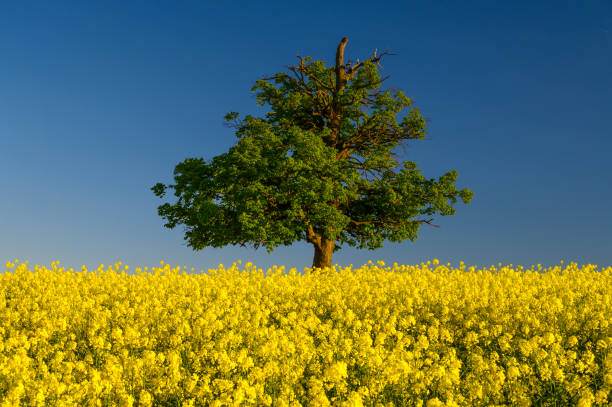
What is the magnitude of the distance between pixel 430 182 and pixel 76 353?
1768cm

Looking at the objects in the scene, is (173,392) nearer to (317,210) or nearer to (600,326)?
(600,326)

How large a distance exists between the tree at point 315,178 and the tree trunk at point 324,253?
0.05 metres

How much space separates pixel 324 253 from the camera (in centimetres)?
2436

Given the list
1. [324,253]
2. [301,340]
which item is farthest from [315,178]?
[301,340]

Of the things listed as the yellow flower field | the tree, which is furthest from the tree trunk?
the yellow flower field

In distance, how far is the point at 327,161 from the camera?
21719 millimetres

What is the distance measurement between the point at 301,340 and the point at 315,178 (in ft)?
42.5

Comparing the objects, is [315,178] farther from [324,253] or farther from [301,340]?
[301,340]

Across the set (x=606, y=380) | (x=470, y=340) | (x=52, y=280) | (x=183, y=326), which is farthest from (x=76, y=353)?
(x=606, y=380)

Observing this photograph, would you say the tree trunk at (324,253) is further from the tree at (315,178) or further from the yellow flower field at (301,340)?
the yellow flower field at (301,340)

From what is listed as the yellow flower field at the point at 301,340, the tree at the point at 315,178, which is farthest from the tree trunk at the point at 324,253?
the yellow flower field at the point at 301,340

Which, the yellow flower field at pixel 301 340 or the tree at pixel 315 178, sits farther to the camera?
the tree at pixel 315 178

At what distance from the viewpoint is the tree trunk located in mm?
24281

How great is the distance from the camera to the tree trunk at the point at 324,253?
24.3 metres
